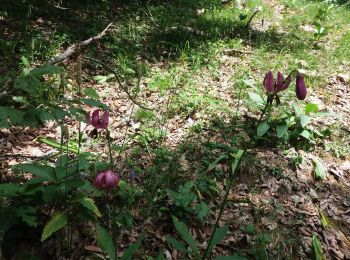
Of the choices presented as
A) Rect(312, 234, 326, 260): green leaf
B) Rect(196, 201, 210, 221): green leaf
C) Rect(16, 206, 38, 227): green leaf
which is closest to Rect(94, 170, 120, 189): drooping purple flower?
Rect(16, 206, 38, 227): green leaf

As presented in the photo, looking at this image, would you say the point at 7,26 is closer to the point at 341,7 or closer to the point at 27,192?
the point at 27,192

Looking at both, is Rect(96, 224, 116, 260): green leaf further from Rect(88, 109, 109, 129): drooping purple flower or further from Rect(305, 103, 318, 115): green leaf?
Rect(305, 103, 318, 115): green leaf

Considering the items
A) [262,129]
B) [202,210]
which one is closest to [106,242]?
[202,210]

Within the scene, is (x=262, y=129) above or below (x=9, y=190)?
below

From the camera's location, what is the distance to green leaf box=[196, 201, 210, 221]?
2.68 m

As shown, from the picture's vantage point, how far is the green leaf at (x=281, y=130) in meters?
3.55

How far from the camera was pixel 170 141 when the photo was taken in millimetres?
3607

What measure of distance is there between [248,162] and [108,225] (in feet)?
4.78

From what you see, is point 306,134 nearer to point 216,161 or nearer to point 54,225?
point 216,161

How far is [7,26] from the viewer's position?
15.7 feet

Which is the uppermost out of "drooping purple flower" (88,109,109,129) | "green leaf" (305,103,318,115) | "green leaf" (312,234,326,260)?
"drooping purple flower" (88,109,109,129)

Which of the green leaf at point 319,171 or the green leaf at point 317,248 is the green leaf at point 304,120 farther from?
the green leaf at point 317,248

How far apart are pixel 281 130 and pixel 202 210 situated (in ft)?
4.48

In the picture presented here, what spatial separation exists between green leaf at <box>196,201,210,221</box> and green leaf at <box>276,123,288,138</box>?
1235mm
